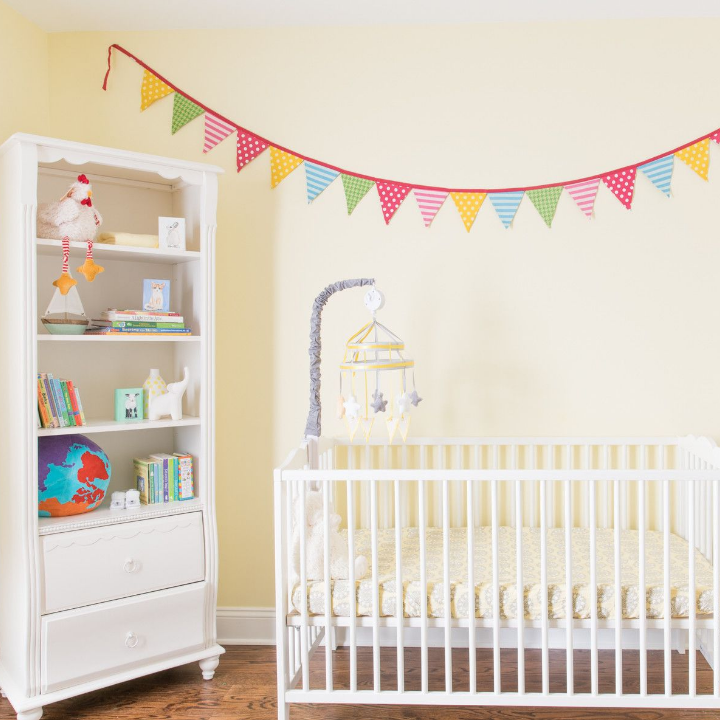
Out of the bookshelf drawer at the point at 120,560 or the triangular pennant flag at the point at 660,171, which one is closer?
the bookshelf drawer at the point at 120,560

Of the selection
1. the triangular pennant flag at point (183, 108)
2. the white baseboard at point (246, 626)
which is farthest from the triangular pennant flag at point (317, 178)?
the white baseboard at point (246, 626)

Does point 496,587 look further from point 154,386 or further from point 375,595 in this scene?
point 154,386

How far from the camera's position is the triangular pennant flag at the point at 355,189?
254 centimetres

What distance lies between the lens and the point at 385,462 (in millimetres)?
2459

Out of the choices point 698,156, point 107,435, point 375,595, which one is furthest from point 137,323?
point 698,156

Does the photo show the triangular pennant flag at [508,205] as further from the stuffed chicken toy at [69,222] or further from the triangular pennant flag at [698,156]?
the stuffed chicken toy at [69,222]

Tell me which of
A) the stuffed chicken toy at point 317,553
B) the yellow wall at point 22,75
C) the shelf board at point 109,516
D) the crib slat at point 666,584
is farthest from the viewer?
the yellow wall at point 22,75

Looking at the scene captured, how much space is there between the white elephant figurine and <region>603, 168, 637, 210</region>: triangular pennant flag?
171 cm

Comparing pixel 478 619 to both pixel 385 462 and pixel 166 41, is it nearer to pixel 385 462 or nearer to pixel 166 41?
pixel 385 462

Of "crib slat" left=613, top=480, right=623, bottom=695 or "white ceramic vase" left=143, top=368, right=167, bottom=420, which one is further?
"white ceramic vase" left=143, top=368, right=167, bottom=420

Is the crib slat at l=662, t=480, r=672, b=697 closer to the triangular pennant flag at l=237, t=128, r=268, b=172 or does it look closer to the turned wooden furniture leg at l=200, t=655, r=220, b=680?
the turned wooden furniture leg at l=200, t=655, r=220, b=680

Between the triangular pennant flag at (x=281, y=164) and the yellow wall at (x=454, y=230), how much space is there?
1.4 inches

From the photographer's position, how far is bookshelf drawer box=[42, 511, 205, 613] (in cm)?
199

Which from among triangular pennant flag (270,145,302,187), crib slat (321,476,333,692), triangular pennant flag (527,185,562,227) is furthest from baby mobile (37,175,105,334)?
triangular pennant flag (527,185,562,227)
